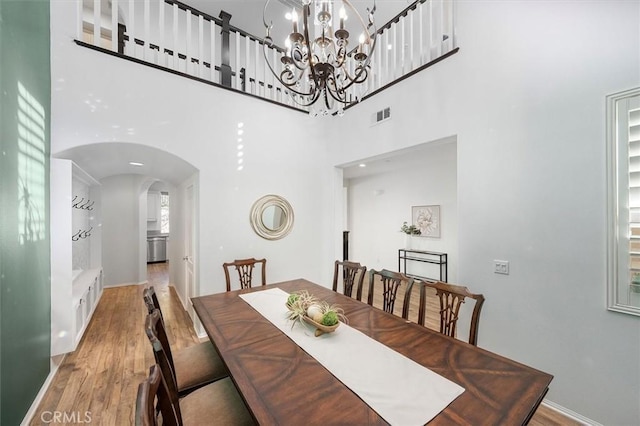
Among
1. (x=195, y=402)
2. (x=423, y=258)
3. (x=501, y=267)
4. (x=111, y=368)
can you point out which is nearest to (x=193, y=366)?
(x=195, y=402)

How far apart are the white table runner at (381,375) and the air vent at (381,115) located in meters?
2.63

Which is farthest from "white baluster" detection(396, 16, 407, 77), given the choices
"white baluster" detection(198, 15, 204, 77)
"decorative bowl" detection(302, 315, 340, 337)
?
"decorative bowl" detection(302, 315, 340, 337)

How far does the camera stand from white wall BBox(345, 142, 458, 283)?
5.16 m

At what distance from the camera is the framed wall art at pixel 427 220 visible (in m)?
5.36

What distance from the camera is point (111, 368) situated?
2.55 m

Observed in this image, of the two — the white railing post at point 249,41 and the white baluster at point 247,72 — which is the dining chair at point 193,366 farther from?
the white baluster at point 247,72

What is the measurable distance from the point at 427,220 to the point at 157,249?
26.6 feet

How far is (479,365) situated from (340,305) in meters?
1.07

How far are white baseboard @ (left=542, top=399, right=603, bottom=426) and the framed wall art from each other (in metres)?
3.59

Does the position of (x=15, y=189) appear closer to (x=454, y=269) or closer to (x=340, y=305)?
(x=340, y=305)

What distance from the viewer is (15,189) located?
1.79 metres

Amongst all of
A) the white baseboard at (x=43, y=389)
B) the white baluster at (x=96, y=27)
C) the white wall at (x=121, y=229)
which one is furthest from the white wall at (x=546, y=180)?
the white wall at (x=121, y=229)

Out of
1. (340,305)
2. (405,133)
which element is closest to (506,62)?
(405,133)

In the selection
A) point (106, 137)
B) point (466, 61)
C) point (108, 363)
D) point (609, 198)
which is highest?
point (466, 61)
